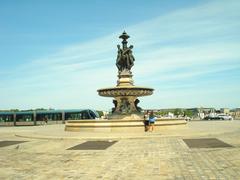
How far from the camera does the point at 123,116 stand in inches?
1062

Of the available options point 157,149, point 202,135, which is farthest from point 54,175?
point 202,135

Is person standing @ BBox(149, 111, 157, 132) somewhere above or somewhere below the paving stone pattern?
above

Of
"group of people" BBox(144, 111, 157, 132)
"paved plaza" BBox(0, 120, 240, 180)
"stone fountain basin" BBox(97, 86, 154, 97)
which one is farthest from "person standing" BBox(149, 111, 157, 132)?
"paved plaza" BBox(0, 120, 240, 180)

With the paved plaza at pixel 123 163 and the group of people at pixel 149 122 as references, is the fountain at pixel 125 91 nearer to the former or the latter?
the group of people at pixel 149 122

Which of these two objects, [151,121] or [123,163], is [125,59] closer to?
[151,121]

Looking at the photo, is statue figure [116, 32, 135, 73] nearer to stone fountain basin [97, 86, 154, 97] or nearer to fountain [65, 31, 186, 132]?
fountain [65, 31, 186, 132]

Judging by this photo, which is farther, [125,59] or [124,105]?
[125,59]

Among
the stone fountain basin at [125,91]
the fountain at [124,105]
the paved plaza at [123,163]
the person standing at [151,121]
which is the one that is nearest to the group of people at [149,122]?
the person standing at [151,121]

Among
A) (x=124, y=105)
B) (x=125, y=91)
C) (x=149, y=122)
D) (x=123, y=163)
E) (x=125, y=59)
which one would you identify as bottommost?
(x=123, y=163)

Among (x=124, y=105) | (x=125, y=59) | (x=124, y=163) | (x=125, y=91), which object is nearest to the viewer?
(x=124, y=163)

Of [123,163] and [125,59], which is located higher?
[125,59]

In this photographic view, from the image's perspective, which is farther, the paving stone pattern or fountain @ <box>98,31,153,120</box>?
fountain @ <box>98,31,153,120</box>

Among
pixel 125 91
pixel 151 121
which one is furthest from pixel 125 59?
pixel 151 121

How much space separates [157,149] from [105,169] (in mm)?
4060
